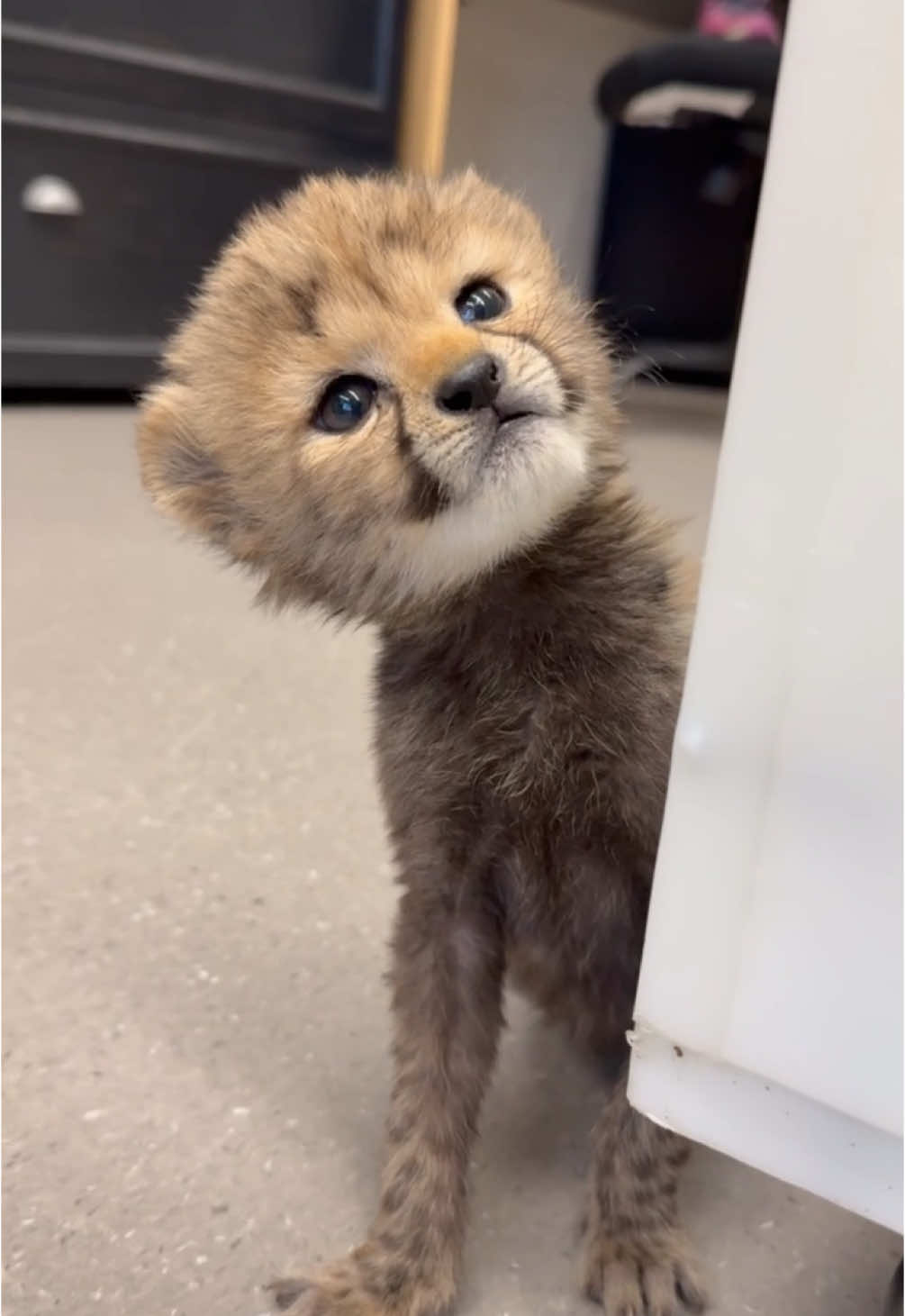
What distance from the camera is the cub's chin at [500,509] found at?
0.71 meters

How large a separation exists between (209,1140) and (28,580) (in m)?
1.09

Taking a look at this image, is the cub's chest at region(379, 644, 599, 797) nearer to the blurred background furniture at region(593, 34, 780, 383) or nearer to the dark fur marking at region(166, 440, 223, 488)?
the dark fur marking at region(166, 440, 223, 488)

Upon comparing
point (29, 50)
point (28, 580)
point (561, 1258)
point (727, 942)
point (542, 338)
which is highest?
point (29, 50)

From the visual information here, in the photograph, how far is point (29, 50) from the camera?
8.15 ft

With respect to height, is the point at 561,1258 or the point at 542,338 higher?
the point at 542,338

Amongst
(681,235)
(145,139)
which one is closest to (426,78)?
(145,139)

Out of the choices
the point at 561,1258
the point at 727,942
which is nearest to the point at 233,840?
the point at 561,1258

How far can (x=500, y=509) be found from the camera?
0.72 meters

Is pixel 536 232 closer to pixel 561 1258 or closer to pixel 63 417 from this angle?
pixel 561 1258

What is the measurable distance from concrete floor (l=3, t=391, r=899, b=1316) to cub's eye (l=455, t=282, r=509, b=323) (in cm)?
28

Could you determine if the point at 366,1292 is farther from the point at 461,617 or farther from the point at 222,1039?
the point at 461,617

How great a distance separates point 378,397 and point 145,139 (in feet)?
7.43

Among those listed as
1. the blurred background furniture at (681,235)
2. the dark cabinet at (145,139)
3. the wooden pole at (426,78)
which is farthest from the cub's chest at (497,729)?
the blurred background furniture at (681,235)

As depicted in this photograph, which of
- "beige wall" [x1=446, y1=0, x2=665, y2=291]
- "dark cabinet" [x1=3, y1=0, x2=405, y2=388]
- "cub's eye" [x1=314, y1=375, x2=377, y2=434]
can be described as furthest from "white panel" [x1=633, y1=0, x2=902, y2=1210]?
"beige wall" [x1=446, y1=0, x2=665, y2=291]
